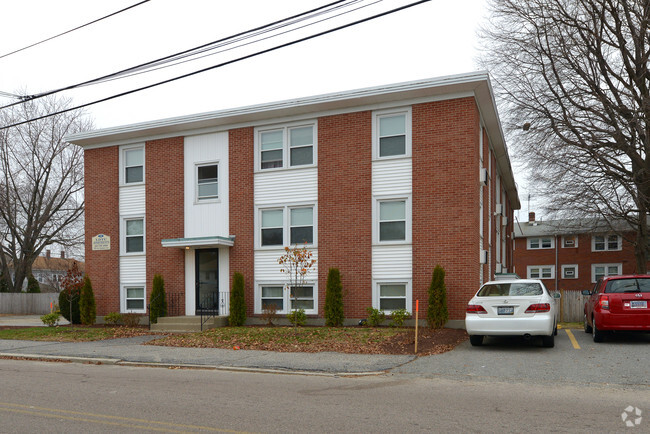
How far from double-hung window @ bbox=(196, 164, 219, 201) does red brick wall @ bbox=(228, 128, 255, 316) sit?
0.68 metres

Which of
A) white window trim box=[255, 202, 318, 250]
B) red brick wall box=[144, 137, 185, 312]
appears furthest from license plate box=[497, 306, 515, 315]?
red brick wall box=[144, 137, 185, 312]

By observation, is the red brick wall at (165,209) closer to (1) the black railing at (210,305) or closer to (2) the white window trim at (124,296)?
(2) the white window trim at (124,296)

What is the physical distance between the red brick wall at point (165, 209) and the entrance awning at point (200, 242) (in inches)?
28.9

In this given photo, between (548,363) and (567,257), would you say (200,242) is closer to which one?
(548,363)

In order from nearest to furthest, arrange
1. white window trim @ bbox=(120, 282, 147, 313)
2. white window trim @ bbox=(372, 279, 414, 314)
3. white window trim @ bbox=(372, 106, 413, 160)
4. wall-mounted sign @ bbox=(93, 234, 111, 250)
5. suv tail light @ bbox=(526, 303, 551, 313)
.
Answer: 1. suv tail light @ bbox=(526, 303, 551, 313)
2. white window trim @ bbox=(372, 279, 414, 314)
3. white window trim @ bbox=(372, 106, 413, 160)
4. white window trim @ bbox=(120, 282, 147, 313)
5. wall-mounted sign @ bbox=(93, 234, 111, 250)

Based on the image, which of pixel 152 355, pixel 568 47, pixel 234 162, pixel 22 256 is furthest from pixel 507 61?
pixel 22 256

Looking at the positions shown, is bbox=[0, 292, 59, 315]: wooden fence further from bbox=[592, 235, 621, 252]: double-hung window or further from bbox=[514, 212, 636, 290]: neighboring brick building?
bbox=[592, 235, 621, 252]: double-hung window

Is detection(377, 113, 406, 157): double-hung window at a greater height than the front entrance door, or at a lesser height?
greater

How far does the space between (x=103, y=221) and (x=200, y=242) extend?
17.5 feet

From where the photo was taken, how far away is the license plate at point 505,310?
38.9ft

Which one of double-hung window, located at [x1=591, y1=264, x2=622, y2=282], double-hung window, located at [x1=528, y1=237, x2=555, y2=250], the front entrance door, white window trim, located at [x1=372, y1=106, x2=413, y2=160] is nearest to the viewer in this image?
white window trim, located at [x1=372, y1=106, x2=413, y2=160]

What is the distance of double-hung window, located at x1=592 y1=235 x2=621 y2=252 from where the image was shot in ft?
146

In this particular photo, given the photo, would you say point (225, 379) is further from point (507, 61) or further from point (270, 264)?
point (507, 61)

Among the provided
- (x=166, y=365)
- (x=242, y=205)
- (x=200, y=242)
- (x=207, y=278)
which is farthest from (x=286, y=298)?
(x=166, y=365)
